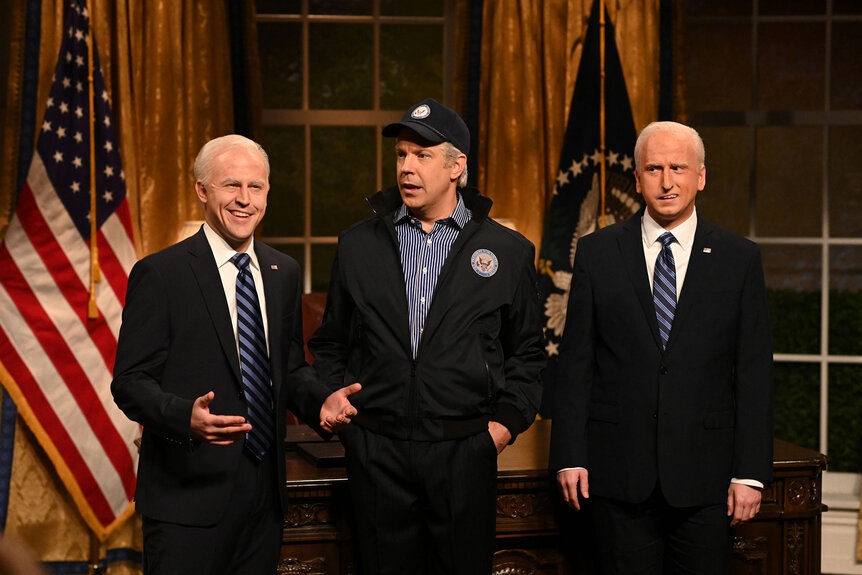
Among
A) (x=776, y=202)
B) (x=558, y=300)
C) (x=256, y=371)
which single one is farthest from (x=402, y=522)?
(x=776, y=202)

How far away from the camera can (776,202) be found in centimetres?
567

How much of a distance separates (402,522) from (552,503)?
64 centimetres

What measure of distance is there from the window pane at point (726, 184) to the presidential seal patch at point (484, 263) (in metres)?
3.48

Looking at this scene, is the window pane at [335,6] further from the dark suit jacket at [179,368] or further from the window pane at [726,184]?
Result: the dark suit jacket at [179,368]

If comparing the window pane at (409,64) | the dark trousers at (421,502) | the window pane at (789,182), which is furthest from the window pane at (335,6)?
the dark trousers at (421,502)

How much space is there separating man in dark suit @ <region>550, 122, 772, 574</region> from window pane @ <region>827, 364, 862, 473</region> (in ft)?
9.72

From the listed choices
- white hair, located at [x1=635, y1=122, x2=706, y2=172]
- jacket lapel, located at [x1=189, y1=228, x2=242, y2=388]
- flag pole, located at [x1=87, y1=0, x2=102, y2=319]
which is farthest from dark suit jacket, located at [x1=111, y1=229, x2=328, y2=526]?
flag pole, located at [x1=87, y1=0, x2=102, y2=319]

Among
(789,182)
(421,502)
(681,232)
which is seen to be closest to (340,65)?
(789,182)

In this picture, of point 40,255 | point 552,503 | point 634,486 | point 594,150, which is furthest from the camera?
point 594,150

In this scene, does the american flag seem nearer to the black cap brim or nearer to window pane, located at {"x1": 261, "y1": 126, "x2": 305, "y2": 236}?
window pane, located at {"x1": 261, "y1": 126, "x2": 305, "y2": 236}

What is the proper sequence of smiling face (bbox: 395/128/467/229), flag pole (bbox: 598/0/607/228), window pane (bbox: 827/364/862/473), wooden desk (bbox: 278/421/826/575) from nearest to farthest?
smiling face (bbox: 395/128/467/229), wooden desk (bbox: 278/421/826/575), flag pole (bbox: 598/0/607/228), window pane (bbox: 827/364/862/473)

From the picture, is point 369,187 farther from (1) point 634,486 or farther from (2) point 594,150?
(1) point 634,486

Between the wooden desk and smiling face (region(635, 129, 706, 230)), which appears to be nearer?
smiling face (region(635, 129, 706, 230))

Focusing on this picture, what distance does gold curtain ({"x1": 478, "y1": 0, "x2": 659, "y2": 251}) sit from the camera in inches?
183
